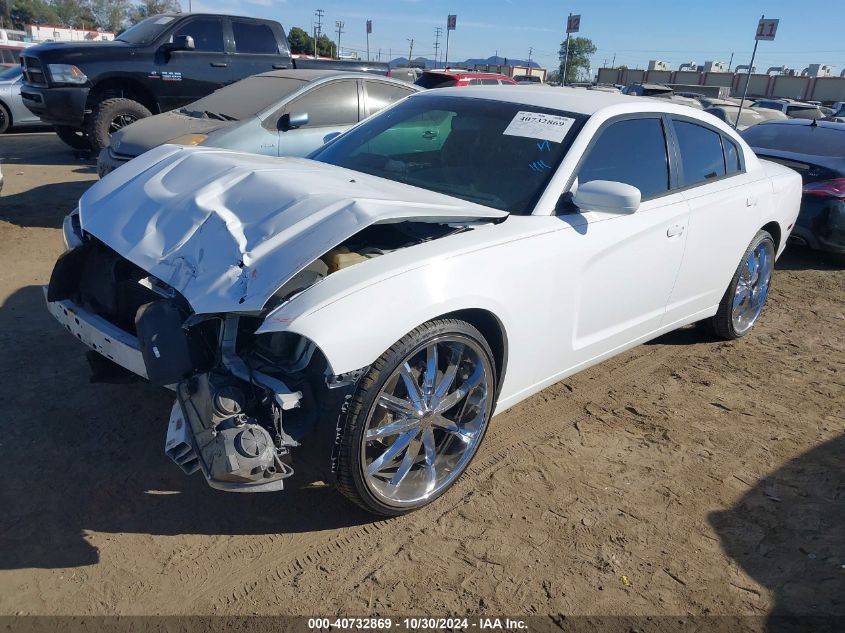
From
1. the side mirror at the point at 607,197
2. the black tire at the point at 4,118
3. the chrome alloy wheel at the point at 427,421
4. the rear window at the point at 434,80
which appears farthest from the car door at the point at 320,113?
the black tire at the point at 4,118

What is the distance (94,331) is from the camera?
9.36 ft

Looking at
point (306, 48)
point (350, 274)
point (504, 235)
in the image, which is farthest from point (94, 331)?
point (306, 48)

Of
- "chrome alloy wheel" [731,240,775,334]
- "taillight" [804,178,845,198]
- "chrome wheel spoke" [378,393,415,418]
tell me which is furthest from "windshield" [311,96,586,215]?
"taillight" [804,178,845,198]

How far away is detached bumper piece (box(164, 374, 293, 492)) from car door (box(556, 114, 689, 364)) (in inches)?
61.5

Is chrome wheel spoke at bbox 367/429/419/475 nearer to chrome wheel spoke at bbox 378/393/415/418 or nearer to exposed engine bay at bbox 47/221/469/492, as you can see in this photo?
chrome wheel spoke at bbox 378/393/415/418

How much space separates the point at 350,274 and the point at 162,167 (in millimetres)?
1485

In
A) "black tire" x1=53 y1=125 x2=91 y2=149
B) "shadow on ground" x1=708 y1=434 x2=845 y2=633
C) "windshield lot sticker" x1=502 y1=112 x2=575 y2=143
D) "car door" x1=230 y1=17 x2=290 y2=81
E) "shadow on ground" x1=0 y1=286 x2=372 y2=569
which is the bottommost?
"shadow on ground" x1=708 y1=434 x2=845 y2=633

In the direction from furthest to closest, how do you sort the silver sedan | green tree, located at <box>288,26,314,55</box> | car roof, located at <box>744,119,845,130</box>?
1. green tree, located at <box>288,26,314,55</box>
2. the silver sedan
3. car roof, located at <box>744,119,845,130</box>

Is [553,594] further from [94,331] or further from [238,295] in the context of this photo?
[94,331]

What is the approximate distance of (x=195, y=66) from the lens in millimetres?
9812

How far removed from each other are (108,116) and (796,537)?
9475 mm

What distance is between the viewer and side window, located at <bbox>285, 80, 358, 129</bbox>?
6844 millimetres

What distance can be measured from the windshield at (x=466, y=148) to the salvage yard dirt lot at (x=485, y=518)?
1.30 meters

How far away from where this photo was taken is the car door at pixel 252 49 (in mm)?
10133
